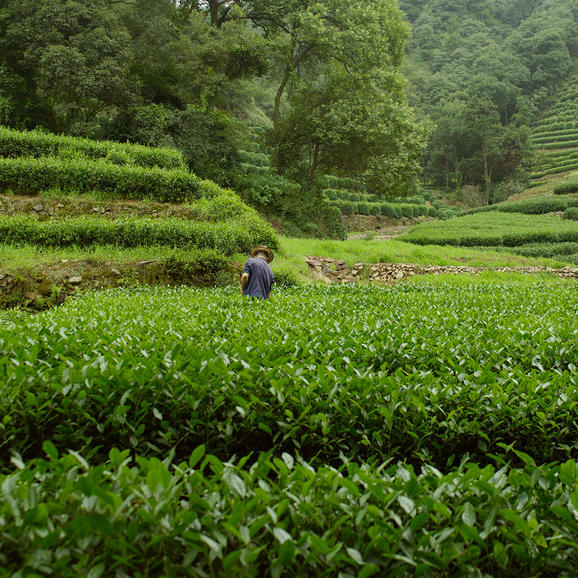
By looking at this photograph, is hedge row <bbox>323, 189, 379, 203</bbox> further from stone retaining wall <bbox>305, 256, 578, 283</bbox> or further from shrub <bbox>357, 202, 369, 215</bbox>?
stone retaining wall <bbox>305, 256, 578, 283</bbox>

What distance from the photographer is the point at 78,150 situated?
12750 mm

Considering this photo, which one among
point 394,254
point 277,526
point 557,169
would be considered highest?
point 557,169

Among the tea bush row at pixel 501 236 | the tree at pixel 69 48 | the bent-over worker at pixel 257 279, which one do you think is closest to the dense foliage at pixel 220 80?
the tree at pixel 69 48

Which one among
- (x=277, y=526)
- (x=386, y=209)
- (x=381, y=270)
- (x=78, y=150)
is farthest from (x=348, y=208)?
(x=277, y=526)

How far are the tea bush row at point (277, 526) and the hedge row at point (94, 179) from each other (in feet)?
37.7

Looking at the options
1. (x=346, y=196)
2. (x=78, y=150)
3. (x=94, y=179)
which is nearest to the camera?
(x=94, y=179)

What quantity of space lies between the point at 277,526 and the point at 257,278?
533 centimetres

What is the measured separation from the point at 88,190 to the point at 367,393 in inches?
462

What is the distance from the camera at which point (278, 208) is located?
18578 millimetres

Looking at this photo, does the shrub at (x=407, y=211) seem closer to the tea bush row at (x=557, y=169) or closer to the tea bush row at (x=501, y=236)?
the tea bush row at (x=557, y=169)

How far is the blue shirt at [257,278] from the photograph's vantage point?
21.2ft

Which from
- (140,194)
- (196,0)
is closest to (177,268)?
(140,194)

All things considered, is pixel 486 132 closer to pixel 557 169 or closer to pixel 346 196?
pixel 557 169

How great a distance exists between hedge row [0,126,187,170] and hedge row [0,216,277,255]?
11.9ft
